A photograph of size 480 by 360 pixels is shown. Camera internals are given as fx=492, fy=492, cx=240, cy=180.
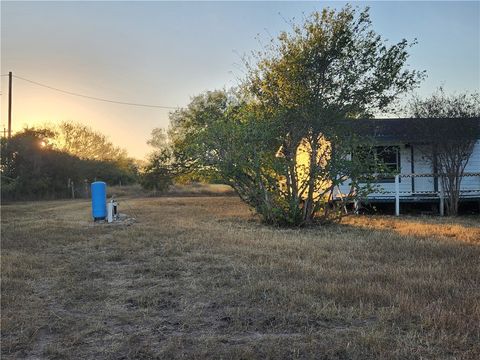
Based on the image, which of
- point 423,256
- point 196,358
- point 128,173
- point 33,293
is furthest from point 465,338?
point 128,173

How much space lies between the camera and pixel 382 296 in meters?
5.24

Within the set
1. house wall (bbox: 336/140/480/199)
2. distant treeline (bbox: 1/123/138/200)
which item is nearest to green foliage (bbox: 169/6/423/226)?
house wall (bbox: 336/140/480/199)

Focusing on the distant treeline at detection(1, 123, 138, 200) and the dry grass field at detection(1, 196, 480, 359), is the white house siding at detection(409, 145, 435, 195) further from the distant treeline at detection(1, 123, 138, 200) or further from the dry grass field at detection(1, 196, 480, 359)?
the distant treeline at detection(1, 123, 138, 200)

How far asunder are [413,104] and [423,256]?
9805 mm

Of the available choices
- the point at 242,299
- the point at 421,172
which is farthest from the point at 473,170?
the point at 242,299

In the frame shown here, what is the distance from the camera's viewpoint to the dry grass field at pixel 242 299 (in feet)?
13.0

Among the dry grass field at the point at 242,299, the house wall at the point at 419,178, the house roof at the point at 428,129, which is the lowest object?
the dry grass field at the point at 242,299

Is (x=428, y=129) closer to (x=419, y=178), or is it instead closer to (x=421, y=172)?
(x=421, y=172)

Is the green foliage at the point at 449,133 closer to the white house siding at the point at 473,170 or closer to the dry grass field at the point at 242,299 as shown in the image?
the white house siding at the point at 473,170

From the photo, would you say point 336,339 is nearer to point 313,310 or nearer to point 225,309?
point 313,310

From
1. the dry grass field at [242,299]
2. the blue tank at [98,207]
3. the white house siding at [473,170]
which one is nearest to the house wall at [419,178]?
the white house siding at [473,170]

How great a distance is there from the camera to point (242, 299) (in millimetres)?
5367

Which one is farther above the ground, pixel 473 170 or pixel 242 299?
pixel 473 170

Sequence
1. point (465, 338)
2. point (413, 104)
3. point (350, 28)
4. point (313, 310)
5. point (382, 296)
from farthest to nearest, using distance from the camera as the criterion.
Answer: point (413, 104) → point (350, 28) → point (382, 296) → point (313, 310) → point (465, 338)
